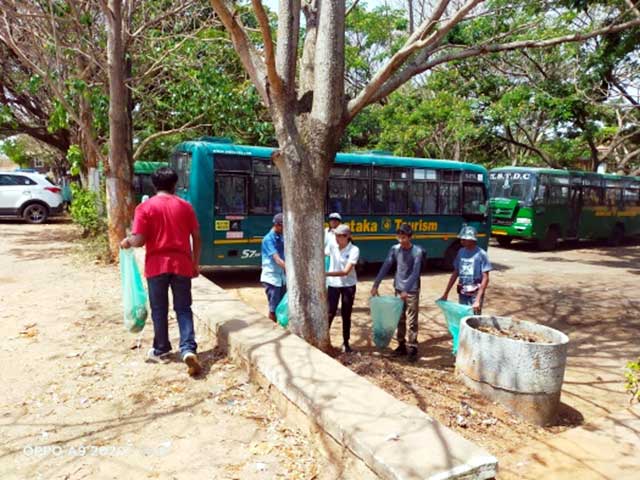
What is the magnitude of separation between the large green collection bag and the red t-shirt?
7.76 feet

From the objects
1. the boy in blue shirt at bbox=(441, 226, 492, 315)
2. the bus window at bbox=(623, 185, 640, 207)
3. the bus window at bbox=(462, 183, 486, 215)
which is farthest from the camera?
the bus window at bbox=(623, 185, 640, 207)

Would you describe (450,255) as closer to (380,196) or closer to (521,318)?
(380,196)

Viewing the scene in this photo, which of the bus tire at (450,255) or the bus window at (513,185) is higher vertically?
the bus window at (513,185)

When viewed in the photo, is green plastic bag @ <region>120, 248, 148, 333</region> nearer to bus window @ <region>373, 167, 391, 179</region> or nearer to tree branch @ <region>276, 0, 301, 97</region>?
tree branch @ <region>276, 0, 301, 97</region>

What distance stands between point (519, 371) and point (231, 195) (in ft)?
20.1

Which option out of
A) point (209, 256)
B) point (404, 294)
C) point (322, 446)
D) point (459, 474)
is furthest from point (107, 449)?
point (209, 256)

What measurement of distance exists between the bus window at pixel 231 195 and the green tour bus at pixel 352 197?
18 millimetres

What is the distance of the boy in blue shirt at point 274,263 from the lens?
5617 millimetres

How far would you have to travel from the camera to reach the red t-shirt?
3828mm

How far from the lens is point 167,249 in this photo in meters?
3.85

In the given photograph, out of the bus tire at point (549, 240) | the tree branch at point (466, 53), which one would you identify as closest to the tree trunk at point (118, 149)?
the tree branch at point (466, 53)

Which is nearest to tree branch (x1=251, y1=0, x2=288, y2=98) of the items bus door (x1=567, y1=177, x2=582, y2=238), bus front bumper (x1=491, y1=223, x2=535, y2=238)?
bus front bumper (x1=491, y1=223, x2=535, y2=238)

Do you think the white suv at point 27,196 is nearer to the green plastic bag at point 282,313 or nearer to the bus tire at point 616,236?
the green plastic bag at point 282,313

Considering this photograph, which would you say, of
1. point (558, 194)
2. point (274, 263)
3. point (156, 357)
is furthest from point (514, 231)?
point (156, 357)
